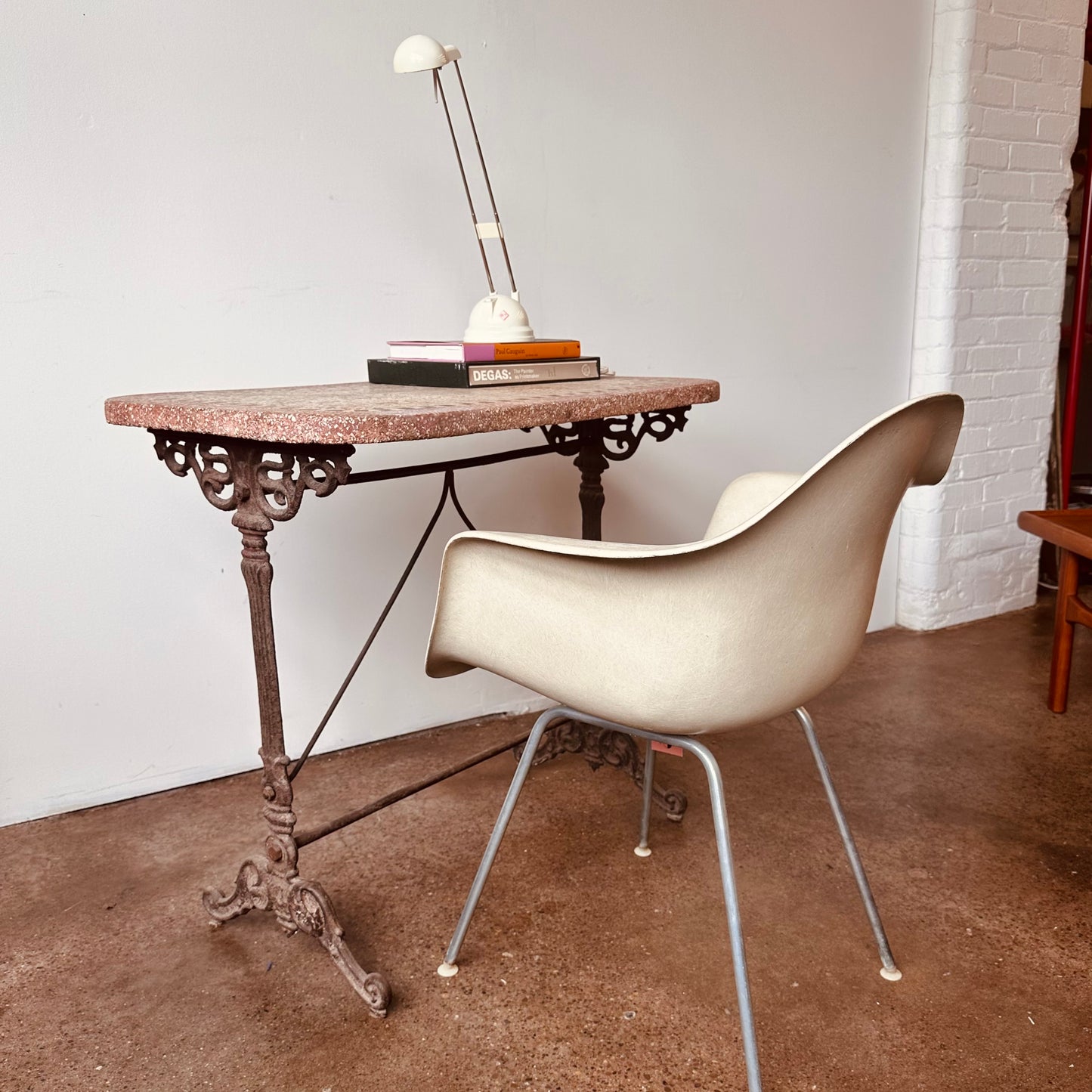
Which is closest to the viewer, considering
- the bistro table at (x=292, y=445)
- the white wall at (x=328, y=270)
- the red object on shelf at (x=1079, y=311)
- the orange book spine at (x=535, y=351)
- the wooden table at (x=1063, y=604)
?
the bistro table at (x=292, y=445)

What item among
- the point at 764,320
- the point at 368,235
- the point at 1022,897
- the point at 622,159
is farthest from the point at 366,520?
the point at 1022,897

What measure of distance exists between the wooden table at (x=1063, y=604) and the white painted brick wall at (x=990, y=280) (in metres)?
0.59

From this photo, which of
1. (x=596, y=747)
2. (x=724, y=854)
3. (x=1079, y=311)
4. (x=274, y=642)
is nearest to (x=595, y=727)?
(x=596, y=747)

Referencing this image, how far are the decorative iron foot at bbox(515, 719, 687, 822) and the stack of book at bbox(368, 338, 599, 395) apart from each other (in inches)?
28.1

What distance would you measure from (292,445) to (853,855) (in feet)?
3.11

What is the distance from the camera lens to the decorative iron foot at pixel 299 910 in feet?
4.66

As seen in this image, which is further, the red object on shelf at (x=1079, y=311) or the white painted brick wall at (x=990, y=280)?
the red object on shelf at (x=1079, y=311)

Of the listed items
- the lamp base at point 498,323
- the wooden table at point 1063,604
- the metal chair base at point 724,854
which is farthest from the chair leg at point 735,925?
the wooden table at point 1063,604

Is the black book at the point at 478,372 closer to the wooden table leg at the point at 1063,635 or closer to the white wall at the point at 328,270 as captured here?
the white wall at the point at 328,270

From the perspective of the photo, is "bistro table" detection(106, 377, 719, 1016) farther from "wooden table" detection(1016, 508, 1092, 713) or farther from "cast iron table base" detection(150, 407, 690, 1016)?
"wooden table" detection(1016, 508, 1092, 713)

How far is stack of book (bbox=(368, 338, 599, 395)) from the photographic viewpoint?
148 cm

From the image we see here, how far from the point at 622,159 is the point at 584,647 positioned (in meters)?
1.64

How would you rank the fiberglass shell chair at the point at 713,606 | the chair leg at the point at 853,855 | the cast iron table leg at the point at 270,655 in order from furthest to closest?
1. the chair leg at the point at 853,855
2. the cast iron table leg at the point at 270,655
3. the fiberglass shell chair at the point at 713,606

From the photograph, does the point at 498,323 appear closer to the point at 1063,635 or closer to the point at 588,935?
the point at 588,935
